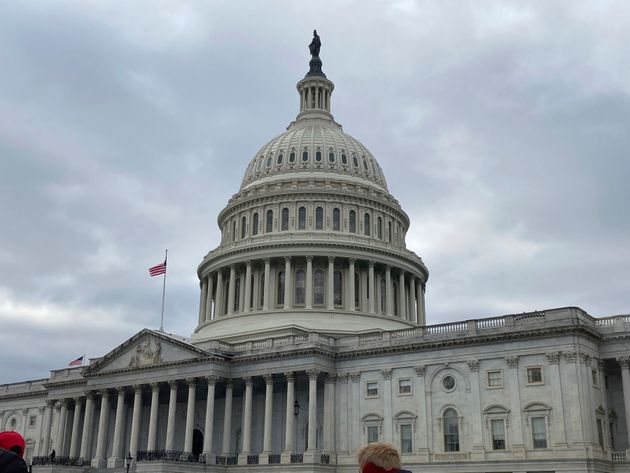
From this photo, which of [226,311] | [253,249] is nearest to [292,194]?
[253,249]

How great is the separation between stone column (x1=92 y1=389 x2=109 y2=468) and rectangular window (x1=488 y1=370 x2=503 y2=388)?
3895 cm

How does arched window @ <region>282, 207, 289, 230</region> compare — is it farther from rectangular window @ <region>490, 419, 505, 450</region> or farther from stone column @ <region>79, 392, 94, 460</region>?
rectangular window @ <region>490, 419, 505, 450</region>

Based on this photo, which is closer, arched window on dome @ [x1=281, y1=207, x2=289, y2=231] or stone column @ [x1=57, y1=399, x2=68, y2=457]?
stone column @ [x1=57, y1=399, x2=68, y2=457]

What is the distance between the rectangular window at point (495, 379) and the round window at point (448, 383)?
3144 mm

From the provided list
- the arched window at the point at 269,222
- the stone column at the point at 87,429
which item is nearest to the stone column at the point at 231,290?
the arched window at the point at 269,222

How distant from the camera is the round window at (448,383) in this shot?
63969mm

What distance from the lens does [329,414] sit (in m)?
68.6

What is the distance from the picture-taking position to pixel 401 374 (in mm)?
66750

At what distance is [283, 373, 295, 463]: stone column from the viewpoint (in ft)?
219

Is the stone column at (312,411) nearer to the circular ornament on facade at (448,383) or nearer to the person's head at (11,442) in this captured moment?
the circular ornament on facade at (448,383)

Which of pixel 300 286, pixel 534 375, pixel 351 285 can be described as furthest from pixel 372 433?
pixel 300 286

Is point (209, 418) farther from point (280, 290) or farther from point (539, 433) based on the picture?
point (539, 433)

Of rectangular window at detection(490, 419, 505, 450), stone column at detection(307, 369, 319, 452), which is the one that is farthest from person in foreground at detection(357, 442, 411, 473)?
stone column at detection(307, 369, 319, 452)

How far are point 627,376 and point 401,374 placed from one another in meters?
17.7
